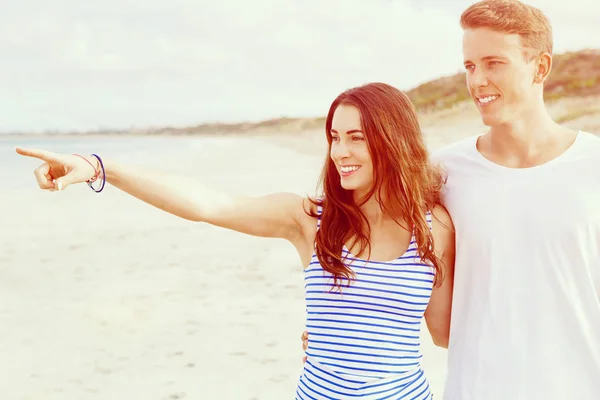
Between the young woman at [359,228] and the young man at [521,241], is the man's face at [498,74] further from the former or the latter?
the young woman at [359,228]

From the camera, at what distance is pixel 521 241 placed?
2789 mm

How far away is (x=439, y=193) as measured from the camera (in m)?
3.05

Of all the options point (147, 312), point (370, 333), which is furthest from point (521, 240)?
point (147, 312)

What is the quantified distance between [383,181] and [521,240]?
1.83ft

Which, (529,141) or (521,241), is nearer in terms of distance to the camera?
(521,241)

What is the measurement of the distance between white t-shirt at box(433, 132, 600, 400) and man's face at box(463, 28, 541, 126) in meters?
0.25

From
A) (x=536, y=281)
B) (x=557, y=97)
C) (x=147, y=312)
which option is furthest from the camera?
(x=557, y=97)

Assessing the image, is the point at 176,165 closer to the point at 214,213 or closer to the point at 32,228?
the point at 32,228

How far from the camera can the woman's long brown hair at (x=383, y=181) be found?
2.78 m

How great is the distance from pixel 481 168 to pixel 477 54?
445mm

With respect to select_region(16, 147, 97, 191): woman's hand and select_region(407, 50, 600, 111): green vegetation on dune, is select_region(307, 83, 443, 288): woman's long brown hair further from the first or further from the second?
select_region(407, 50, 600, 111): green vegetation on dune

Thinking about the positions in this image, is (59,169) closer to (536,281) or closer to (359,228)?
(359,228)

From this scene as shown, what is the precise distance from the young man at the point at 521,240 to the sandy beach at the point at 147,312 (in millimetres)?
2395

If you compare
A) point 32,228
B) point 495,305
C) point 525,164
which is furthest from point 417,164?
point 32,228
